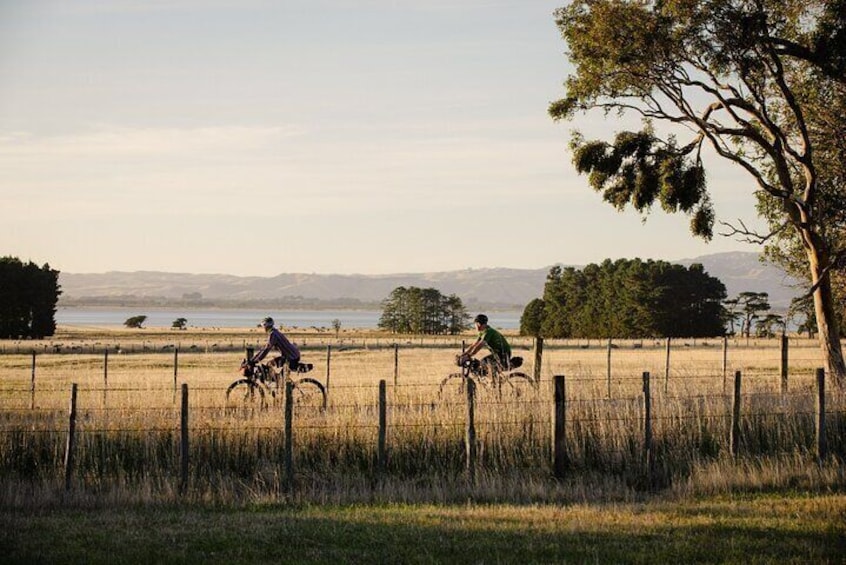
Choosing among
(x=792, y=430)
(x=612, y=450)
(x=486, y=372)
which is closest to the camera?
(x=612, y=450)

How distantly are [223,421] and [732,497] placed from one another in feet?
27.8

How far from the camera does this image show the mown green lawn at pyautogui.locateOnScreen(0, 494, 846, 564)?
1170 centimetres

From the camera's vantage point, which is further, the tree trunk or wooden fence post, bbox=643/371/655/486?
the tree trunk

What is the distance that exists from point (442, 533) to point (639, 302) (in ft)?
284

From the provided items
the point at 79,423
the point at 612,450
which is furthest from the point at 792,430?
the point at 79,423

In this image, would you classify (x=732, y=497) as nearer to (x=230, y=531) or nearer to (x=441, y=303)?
(x=230, y=531)

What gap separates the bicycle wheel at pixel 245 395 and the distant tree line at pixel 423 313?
4001 inches

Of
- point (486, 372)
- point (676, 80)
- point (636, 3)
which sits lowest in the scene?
point (486, 372)

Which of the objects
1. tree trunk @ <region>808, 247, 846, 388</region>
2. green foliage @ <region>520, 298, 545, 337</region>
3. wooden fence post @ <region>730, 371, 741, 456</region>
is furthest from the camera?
green foliage @ <region>520, 298, 545, 337</region>

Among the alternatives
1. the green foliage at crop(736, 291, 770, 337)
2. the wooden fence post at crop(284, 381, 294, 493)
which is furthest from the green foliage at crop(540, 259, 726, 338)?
the wooden fence post at crop(284, 381, 294, 493)

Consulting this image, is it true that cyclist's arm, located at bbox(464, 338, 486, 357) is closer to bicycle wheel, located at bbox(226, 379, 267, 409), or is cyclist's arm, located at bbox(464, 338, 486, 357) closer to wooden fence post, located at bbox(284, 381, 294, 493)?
bicycle wheel, located at bbox(226, 379, 267, 409)

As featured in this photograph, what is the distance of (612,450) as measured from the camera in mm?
18281

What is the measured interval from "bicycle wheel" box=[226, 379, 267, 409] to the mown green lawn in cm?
560

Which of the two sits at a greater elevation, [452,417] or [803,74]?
[803,74]
